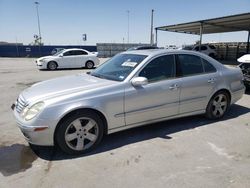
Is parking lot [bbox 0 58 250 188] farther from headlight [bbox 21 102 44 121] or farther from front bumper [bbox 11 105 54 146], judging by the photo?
headlight [bbox 21 102 44 121]

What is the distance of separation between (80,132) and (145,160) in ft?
3.50

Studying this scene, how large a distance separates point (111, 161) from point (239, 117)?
351 centimetres

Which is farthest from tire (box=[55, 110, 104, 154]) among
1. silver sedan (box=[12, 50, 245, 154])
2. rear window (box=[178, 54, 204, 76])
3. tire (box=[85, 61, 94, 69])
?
tire (box=[85, 61, 94, 69])

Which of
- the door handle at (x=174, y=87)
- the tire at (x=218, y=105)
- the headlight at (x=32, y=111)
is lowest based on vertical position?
the tire at (x=218, y=105)

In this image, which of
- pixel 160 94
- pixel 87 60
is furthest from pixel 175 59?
pixel 87 60

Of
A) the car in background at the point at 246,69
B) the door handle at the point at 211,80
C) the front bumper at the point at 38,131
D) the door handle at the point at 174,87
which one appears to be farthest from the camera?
the car in background at the point at 246,69

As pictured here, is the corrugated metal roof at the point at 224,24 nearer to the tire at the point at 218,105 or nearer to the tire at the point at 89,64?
the tire at the point at 89,64

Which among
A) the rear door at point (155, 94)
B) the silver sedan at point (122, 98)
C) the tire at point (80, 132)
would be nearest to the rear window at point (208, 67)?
the silver sedan at point (122, 98)

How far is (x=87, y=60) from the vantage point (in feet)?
58.7

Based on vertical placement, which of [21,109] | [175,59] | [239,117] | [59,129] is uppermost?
[175,59]

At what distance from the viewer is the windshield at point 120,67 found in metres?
4.40

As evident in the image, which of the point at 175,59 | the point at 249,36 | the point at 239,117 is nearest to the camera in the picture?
the point at 175,59

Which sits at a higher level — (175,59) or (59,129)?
(175,59)

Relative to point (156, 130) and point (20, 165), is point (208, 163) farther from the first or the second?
point (20, 165)
